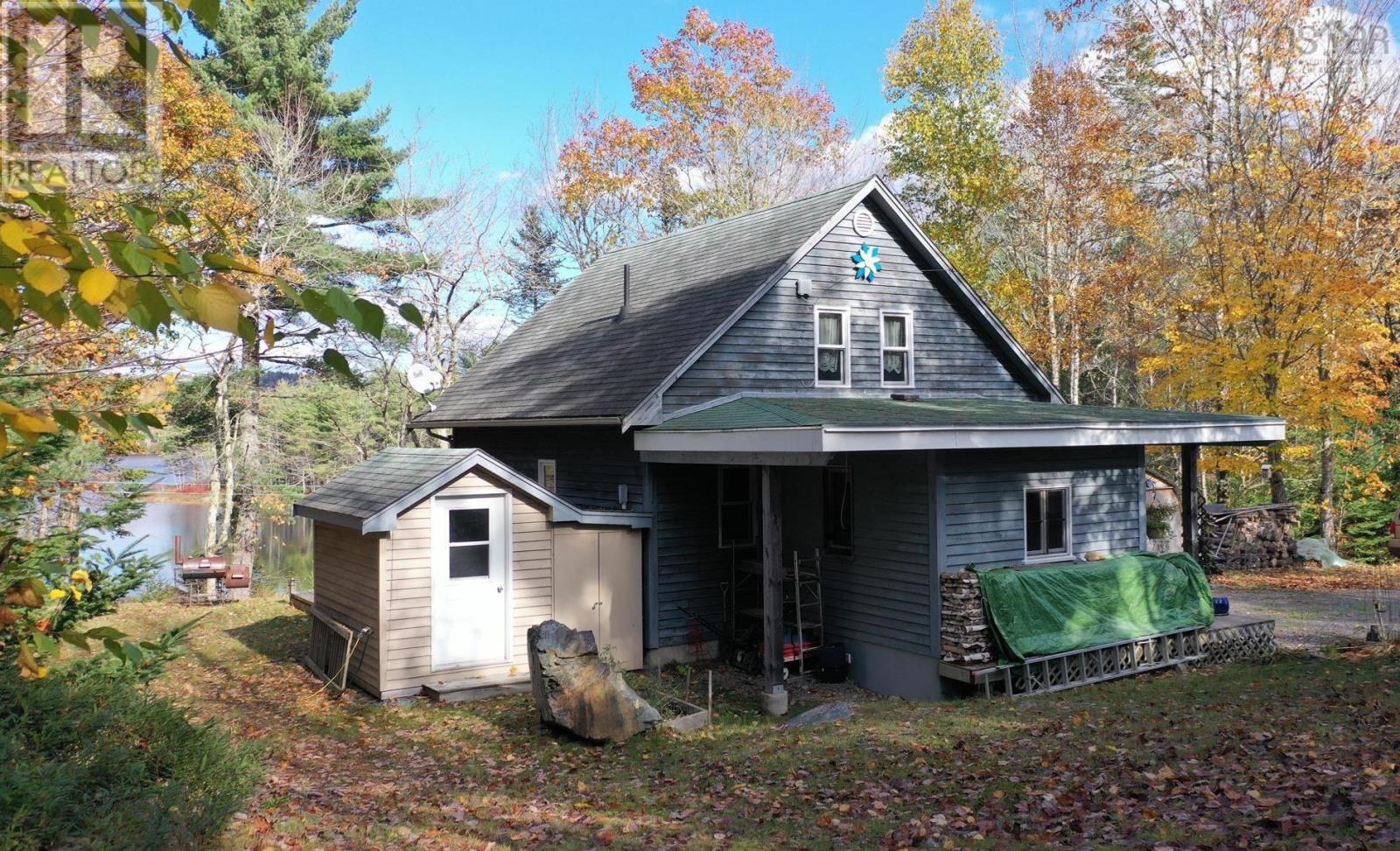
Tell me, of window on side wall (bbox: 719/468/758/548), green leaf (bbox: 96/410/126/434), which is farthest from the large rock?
green leaf (bbox: 96/410/126/434)

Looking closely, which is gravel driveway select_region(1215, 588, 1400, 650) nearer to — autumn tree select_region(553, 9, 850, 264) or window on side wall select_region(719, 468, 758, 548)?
window on side wall select_region(719, 468, 758, 548)

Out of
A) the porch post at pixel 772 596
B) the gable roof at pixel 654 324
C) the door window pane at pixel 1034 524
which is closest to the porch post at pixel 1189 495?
the gable roof at pixel 654 324

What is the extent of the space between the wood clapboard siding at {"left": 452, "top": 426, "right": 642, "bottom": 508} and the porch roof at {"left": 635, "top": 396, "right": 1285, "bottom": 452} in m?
1.16

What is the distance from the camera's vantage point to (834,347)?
598 inches

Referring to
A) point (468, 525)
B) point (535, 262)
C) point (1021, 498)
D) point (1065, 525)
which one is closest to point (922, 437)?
point (1021, 498)

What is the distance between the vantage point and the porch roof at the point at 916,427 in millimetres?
10727

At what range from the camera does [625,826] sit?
7219 millimetres

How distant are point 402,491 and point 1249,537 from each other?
20.2m

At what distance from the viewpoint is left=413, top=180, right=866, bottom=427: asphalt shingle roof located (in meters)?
14.4

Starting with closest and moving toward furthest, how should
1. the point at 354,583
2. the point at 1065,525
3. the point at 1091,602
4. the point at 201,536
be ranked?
the point at 354,583, the point at 1091,602, the point at 1065,525, the point at 201,536

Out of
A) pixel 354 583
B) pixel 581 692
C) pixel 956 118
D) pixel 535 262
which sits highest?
pixel 956 118

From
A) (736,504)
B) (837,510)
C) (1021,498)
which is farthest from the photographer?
(736,504)

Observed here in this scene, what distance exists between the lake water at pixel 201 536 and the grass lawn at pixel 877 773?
573 inches

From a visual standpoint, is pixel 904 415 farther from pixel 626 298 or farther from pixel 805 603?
pixel 626 298
